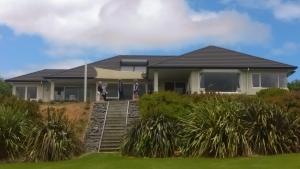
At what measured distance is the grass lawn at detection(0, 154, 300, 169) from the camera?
17.9 m

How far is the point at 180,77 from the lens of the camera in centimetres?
4488

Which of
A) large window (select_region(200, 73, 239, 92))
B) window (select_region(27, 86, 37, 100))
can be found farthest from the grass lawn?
window (select_region(27, 86, 37, 100))

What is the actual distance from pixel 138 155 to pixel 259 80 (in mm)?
20139

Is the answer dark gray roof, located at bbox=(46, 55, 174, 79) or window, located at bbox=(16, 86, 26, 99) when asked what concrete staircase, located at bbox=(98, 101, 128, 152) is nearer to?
dark gray roof, located at bbox=(46, 55, 174, 79)

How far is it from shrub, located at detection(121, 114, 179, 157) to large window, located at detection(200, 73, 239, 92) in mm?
16626

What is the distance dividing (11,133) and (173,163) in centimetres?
841

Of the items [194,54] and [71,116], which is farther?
[194,54]

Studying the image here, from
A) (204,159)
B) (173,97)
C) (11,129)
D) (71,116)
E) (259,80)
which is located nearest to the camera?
(204,159)

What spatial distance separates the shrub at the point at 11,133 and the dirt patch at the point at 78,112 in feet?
19.7

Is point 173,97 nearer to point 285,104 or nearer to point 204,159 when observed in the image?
point 285,104

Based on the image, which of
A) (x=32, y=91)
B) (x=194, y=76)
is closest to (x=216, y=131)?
(x=194, y=76)

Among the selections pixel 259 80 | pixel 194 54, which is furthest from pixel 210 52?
pixel 259 80

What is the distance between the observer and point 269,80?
4038 centimetres

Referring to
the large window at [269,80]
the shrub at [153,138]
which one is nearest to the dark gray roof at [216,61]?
the large window at [269,80]
